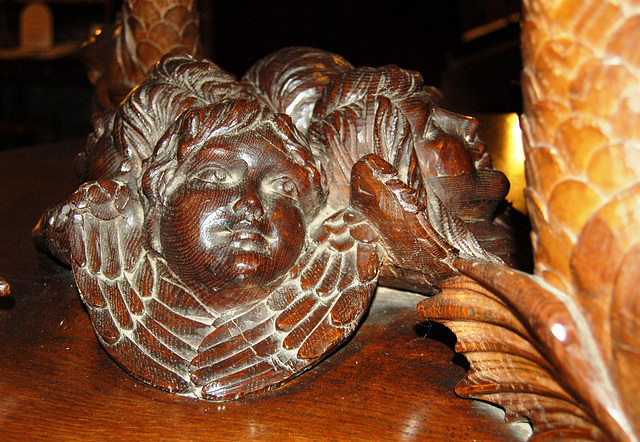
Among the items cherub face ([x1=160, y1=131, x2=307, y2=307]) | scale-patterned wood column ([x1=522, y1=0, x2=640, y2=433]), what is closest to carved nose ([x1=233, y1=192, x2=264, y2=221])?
cherub face ([x1=160, y1=131, x2=307, y2=307])

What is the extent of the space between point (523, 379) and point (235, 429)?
303 millimetres

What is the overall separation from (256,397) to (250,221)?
203 mm

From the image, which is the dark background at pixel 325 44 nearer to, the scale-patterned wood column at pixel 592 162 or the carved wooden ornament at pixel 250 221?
the carved wooden ornament at pixel 250 221

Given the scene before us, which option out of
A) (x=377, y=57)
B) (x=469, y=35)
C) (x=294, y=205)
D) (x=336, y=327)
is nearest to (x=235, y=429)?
(x=336, y=327)

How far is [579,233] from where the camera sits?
526mm

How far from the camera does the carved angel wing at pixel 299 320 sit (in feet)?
2.37

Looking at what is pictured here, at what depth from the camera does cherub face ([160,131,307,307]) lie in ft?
2.37

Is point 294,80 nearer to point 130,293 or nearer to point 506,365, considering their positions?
point 130,293

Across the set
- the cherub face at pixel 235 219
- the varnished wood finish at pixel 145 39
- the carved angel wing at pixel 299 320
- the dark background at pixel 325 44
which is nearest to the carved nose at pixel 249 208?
the cherub face at pixel 235 219

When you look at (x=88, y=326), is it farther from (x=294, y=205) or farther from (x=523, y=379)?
(x=523, y=379)

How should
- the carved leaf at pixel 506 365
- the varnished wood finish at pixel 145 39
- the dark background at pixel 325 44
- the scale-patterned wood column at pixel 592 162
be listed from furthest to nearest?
the dark background at pixel 325 44
the varnished wood finish at pixel 145 39
the carved leaf at pixel 506 365
the scale-patterned wood column at pixel 592 162

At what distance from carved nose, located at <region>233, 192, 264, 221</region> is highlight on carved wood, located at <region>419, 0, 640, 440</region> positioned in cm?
25

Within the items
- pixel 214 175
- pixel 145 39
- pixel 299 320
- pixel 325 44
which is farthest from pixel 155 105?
pixel 325 44

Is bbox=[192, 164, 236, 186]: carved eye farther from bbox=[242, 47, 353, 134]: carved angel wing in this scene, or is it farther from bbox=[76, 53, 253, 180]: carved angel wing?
bbox=[242, 47, 353, 134]: carved angel wing
